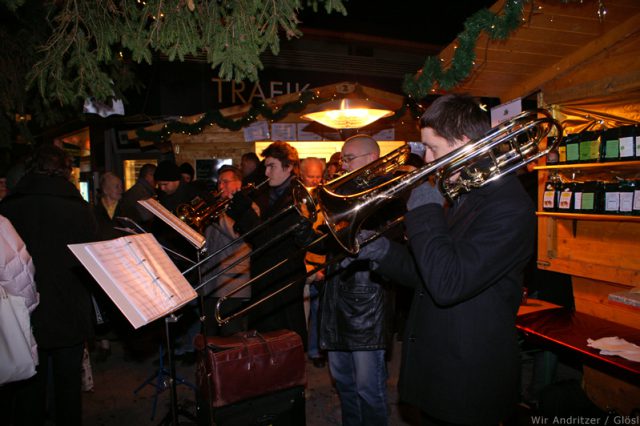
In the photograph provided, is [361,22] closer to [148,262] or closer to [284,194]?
[284,194]

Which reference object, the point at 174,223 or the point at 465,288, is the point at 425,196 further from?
the point at 174,223

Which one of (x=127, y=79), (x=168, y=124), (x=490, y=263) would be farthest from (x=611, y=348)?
(x=168, y=124)

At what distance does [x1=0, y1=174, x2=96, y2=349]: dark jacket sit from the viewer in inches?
118

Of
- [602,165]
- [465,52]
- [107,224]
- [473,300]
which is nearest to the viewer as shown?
[473,300]

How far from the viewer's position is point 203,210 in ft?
13.9

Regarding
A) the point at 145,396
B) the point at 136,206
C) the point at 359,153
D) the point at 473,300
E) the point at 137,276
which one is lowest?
the point at 145,396

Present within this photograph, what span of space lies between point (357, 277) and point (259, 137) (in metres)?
5.99

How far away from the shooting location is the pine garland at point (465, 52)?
11.8ft

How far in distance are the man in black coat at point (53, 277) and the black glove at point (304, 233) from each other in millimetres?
1616

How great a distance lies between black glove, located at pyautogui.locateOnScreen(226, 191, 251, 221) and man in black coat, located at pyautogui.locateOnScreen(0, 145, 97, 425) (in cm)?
119

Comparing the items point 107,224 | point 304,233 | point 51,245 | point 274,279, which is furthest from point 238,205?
point 107,224

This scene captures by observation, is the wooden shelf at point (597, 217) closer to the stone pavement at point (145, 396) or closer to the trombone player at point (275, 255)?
the stone pavement at point (145, 396)

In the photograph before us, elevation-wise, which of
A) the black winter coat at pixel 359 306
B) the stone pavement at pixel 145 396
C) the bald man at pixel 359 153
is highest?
the bald man at pixel 359 153

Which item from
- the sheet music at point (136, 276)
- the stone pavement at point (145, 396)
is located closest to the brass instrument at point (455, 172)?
the sheet music at point (136, 276)
